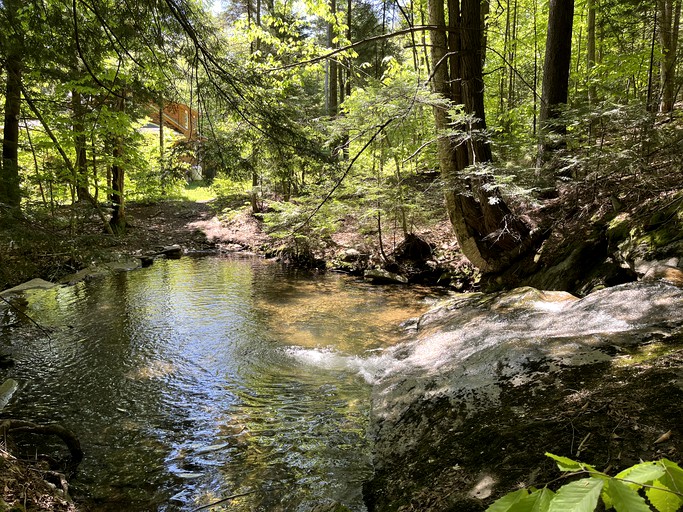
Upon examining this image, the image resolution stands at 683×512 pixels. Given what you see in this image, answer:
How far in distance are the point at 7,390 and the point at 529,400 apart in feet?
19.5

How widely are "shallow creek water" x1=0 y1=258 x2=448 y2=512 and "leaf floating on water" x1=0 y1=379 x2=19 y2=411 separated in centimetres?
8

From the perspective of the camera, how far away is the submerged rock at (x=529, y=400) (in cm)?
226

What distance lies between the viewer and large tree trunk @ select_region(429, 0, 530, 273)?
25.2ft

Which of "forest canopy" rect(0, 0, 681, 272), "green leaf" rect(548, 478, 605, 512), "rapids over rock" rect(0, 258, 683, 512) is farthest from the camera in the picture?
"forest canopy" rect(0, 0, 681, 272)

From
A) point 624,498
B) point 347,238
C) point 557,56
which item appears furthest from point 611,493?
point 347,238

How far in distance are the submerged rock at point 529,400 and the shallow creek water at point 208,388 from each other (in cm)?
53

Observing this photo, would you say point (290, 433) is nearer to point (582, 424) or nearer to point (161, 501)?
point (161, 501)

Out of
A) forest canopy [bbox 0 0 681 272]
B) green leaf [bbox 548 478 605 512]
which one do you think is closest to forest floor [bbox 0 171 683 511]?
forest canopy [bbox 0 0 681 272]

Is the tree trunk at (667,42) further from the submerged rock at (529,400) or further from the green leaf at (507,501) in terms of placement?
the green leaf at (507,501)

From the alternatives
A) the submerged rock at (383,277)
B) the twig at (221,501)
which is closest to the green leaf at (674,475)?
the twig at (221,501)

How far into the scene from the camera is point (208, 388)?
537cm

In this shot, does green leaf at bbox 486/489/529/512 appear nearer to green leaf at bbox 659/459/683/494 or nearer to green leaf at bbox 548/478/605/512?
green leaf at bbox 548/478/605/512

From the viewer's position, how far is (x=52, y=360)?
6.13 m

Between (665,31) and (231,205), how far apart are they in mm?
19786
